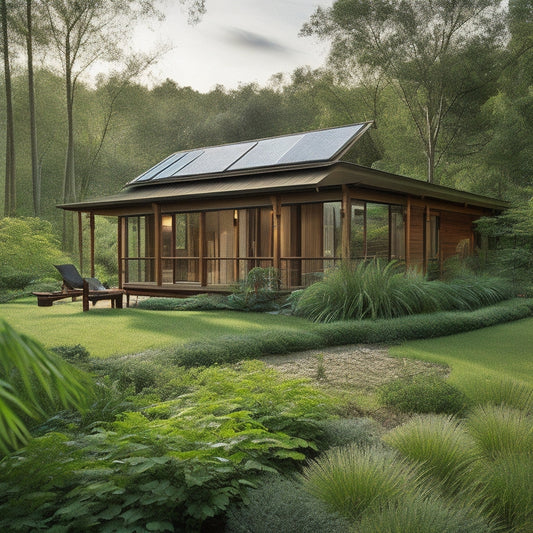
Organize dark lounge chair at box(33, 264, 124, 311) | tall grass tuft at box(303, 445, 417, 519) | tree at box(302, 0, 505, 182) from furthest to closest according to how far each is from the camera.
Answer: tree at box(302, 0, 505, 182), dark lounge chair at box(33, 264, 124, 311), tall grass tuft at box(303, 445, 417, 519)

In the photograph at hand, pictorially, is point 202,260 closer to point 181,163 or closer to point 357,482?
point 181,163

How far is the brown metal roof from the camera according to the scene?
1190cm

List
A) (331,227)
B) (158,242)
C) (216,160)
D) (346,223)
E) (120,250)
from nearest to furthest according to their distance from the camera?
(346,223) < (331,227) < (158,242) < (216,160) < (120,250)

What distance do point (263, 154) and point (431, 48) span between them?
12.2 meters

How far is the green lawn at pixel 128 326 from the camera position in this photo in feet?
24.5

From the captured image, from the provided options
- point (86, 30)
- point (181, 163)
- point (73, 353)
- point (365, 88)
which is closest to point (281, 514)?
point (73, 353)

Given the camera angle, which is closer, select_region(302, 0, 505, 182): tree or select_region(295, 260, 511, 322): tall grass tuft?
select_region(295, 260, 511, 322): tall grass tuft

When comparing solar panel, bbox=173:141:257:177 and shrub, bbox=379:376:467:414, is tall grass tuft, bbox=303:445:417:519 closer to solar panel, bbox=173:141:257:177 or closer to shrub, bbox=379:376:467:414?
shrub, bbox=379:376:467:414

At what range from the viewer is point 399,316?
938cm

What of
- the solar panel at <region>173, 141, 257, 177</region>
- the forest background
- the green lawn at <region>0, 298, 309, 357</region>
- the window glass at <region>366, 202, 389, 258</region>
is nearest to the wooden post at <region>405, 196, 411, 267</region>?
the window glass at <region>366, 202, 389, 258</region>

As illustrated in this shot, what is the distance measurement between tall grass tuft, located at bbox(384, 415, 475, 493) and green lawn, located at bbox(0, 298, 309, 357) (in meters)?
4.07

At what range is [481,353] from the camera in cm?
707

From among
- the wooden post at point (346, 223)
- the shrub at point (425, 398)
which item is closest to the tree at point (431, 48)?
the wooden post at point (346, 223)

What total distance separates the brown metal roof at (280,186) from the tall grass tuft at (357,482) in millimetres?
8770
